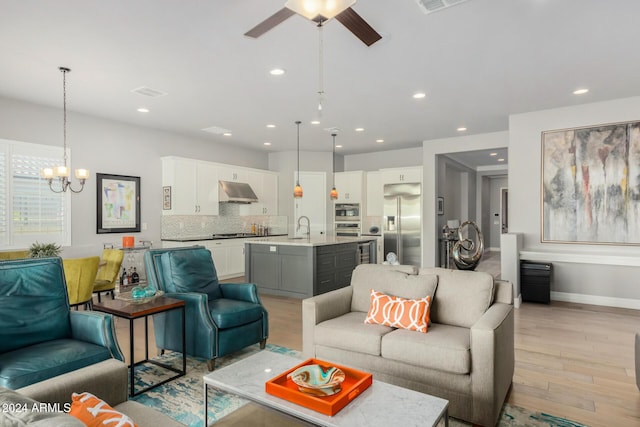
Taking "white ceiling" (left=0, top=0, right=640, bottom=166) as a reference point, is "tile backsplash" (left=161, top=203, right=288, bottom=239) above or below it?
below

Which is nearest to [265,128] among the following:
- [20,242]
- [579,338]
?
[20,242]

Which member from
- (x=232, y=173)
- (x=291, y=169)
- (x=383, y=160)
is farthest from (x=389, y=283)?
(x=383, y=160)

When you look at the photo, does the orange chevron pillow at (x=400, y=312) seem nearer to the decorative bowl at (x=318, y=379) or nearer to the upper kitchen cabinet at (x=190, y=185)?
the decorative bowl at (x=318, y=379)

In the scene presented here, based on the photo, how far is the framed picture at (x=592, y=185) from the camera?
521 centimetres

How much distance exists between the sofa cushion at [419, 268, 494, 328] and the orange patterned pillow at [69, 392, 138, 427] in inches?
94.4

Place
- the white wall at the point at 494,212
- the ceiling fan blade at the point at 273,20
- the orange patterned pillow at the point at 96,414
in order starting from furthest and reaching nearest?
the white wall at the point at 494,212
the ceiling fan blade at the point at 273,20
the orange patterned pillow at the point at 96,414

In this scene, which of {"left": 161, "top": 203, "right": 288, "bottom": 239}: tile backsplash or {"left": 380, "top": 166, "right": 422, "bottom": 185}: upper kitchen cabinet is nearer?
{"left": 161, "top": 203, "right": 288, "bottom": 239}: tile backsplash

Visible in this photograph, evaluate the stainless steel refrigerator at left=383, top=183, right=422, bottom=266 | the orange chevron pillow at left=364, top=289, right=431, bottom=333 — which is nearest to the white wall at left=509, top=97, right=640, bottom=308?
the stainless steel refrigerator at left=383, top=183, right=422, bottom=266

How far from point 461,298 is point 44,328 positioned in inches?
111

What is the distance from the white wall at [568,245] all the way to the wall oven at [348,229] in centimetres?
383

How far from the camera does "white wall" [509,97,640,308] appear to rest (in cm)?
524

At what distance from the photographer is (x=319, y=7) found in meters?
2.03

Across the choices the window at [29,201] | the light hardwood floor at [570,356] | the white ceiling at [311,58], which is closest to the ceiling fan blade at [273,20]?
the white ceiling at [311,58]

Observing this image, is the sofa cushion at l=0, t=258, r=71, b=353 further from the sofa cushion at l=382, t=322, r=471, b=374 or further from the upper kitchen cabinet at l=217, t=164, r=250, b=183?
the upper kitchen cabinet at l=217, t=164, r=250, b=183
